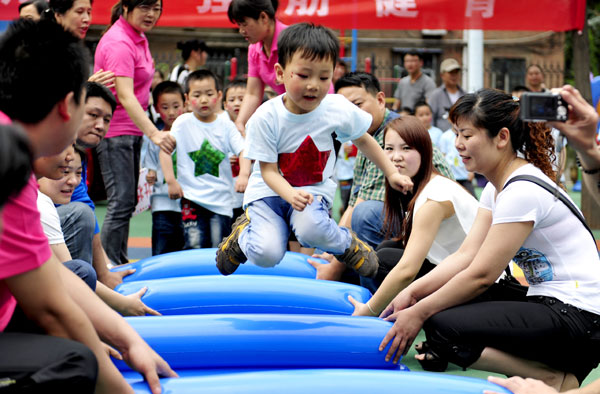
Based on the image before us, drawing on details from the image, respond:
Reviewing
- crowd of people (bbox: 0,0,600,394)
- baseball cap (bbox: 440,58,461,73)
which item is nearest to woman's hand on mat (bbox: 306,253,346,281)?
crowd of people (bbox: 0,0,600,394)

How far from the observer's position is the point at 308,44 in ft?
10.0

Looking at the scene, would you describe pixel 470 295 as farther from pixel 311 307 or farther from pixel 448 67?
pixel 448 67

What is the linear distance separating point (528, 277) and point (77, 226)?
6.72 ft

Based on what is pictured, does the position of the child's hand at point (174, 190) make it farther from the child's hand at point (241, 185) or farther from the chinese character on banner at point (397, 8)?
the chinese character on banner at point (397, 8)

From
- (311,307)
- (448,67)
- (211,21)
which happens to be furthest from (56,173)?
(448,67)

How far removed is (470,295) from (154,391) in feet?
3.73

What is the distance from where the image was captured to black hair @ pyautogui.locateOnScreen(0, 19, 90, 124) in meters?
1.69

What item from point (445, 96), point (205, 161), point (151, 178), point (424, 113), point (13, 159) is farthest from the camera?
point (445, 96)

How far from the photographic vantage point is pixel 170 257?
4.15 m

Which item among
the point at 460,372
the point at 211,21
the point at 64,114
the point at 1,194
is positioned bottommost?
the point at 460,372

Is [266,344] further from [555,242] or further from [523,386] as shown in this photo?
[555,242]

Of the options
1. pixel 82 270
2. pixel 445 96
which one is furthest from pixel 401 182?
pixel 445 96

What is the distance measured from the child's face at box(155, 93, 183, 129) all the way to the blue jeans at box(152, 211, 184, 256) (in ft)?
2.77

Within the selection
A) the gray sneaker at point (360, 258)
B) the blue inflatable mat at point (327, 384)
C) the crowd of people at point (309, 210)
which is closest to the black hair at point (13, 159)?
the crowd of people at point (309, 210)
